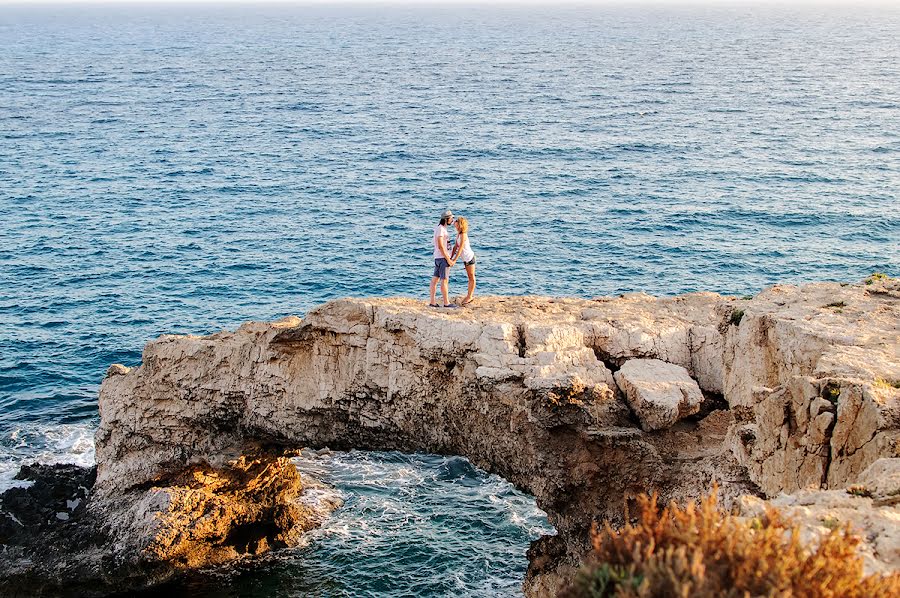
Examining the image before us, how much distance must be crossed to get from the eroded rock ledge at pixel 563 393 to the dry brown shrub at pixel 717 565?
20.3 feet

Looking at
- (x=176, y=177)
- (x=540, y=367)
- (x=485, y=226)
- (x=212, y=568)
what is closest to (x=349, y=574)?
(x=212, y=568)

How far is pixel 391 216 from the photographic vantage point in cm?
6119

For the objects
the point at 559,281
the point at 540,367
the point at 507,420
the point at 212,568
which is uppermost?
the point at 540,367

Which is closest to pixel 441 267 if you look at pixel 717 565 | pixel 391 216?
pixel 717 565

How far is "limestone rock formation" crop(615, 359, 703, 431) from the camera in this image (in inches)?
904

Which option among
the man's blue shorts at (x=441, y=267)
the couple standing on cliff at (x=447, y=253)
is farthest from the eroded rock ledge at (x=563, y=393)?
the man's blue shorts at (x=441, y=267)

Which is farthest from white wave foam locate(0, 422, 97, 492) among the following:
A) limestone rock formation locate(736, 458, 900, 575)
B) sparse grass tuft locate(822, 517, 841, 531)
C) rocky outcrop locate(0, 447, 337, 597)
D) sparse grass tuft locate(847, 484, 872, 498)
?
sparse grass tuft locate(822, 517, 841, 531)

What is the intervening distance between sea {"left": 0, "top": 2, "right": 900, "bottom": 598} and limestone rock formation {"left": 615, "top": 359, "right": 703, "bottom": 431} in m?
8.94

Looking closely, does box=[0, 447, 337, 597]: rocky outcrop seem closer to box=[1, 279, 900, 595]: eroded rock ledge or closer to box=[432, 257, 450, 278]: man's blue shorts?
box=[1, 279, 900, 595]: eroded rock ledge

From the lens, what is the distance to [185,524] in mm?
30906

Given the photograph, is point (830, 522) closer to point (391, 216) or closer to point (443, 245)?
point (443, 245)

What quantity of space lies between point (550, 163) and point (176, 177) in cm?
2855

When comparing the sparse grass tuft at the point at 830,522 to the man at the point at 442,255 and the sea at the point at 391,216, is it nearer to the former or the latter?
the man at the point at 442,255

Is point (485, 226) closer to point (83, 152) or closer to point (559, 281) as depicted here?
point (559, 281)
